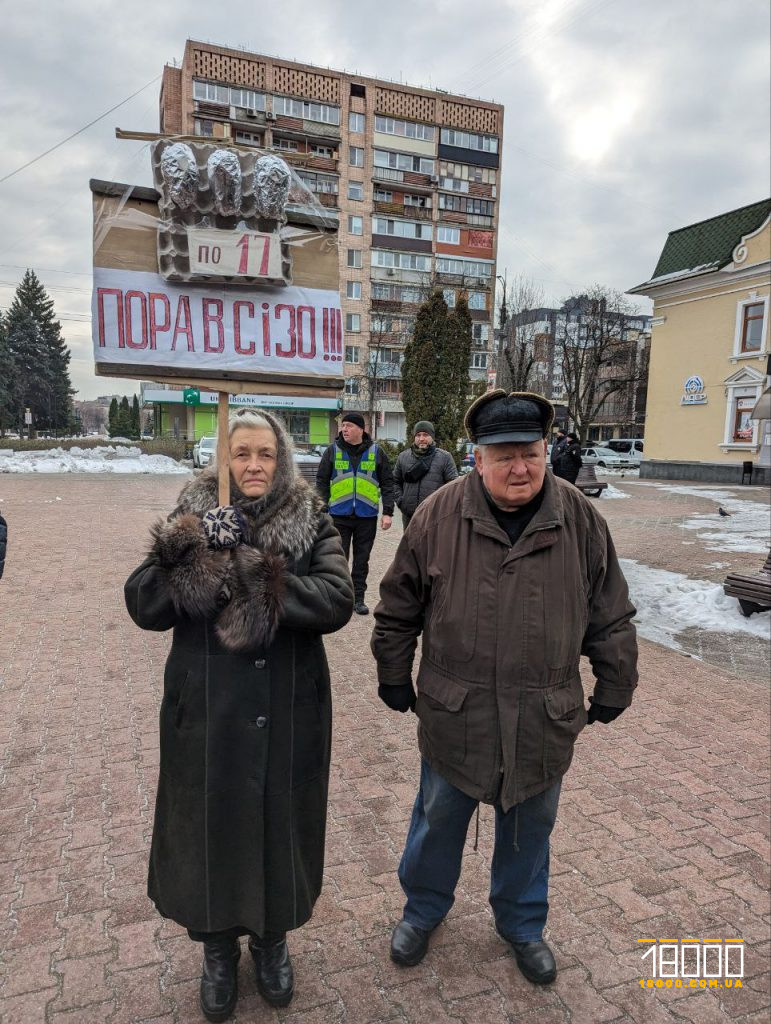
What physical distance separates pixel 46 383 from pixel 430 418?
47.3m

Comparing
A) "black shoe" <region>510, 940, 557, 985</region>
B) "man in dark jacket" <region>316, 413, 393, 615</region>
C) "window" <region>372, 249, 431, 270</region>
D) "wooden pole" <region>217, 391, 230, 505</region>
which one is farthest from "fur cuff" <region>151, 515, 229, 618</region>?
"window" <region>372, 249, 431, 270</region>

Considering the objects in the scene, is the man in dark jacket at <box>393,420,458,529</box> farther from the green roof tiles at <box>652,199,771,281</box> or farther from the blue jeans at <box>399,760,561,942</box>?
the green roof tiles at <box>652,199,771,281</box>

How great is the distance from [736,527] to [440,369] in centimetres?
862

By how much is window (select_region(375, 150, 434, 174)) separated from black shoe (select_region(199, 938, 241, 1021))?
175 feet

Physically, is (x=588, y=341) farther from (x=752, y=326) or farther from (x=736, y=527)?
(x=736, y=527)

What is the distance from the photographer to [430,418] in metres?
18.1

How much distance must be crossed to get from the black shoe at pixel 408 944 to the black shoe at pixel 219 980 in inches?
22.4

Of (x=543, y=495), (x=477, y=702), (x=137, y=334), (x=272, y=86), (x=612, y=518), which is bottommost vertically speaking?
(x=612, y=518)

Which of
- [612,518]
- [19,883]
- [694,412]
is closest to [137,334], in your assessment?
[19,883]

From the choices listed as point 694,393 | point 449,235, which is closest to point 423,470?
point 694,393

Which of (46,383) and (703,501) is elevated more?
(46,383)

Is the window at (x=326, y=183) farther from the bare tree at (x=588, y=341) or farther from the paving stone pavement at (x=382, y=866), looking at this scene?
the paving stone pavement at (x=382, y=866)

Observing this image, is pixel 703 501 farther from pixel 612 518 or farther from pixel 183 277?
pixel 183 277

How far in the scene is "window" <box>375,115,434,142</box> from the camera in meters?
47.7
